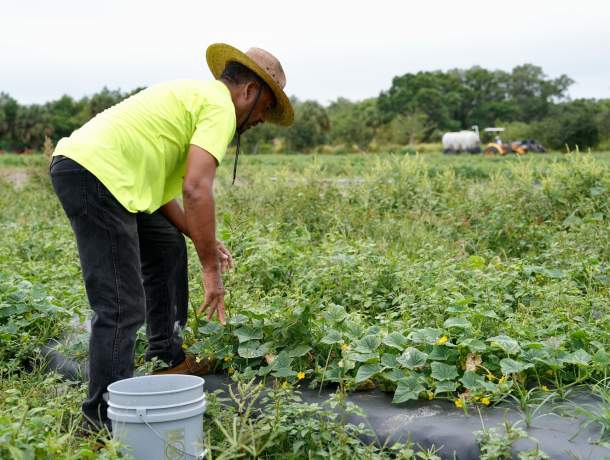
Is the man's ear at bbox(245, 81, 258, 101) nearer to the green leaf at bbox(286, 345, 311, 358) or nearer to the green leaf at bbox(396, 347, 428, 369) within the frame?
the green leaf at bbox(286, 345, 311, 358)

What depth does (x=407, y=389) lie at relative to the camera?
290 cm

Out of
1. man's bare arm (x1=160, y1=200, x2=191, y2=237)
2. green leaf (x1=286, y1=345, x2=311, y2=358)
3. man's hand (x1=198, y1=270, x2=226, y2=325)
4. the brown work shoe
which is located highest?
man's bare arm (x1=160, y1=200, x2=191, y2=237)

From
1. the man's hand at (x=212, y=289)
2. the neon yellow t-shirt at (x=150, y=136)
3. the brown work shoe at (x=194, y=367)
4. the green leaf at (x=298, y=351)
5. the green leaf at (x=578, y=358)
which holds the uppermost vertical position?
the neon yellow t-shirt at (x=150, y=136)

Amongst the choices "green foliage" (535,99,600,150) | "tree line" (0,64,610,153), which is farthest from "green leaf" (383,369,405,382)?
"green foliage" (535,99,600,150)

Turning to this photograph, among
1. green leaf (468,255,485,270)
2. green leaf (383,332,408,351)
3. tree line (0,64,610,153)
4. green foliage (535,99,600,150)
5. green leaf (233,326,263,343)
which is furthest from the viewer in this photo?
tree line (0,64,610,153)

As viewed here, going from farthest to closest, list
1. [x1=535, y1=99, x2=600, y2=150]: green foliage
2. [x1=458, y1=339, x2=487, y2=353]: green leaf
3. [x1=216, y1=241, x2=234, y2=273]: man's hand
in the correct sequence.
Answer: [x1=535, y1=99, x2=600, y2=150]: green foliage, [x1=216, y1=241, x2=234, y2=273]: man's hand, [x1=458, y1=339, x2=487, y2=353]: green leaf

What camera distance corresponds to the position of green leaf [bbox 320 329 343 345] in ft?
10.5

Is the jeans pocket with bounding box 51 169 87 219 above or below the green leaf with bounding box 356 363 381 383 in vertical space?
above

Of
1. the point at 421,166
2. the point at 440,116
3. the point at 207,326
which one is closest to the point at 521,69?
the point at 440,116

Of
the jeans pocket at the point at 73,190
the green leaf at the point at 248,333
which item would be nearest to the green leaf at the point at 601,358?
the green leaf at the point at 248,333

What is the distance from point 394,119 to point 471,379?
1836 inches

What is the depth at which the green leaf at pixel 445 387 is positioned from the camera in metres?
2.88

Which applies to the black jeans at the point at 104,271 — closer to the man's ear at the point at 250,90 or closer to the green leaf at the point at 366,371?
the man's ear at the point at 250,90

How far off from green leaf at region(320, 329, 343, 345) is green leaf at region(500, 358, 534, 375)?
69 centimetres
